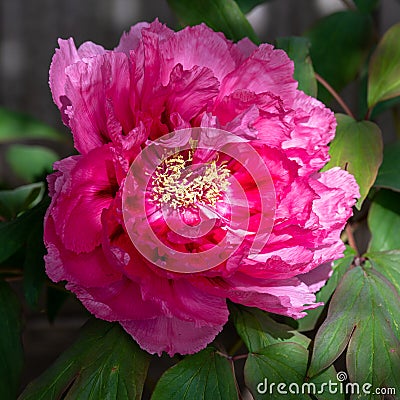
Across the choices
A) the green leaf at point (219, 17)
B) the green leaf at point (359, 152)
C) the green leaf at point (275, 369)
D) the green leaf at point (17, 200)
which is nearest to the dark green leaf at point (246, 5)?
the green leaf at point (219, 17)

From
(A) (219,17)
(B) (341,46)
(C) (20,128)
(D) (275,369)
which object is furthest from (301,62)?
(C) (20,128)

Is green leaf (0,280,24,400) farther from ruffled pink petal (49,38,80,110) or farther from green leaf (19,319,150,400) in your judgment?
ruffled pink petal (49,38,80,110)

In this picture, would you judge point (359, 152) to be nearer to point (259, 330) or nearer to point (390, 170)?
point (390, 170)

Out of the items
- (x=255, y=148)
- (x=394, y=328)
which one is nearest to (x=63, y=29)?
(x=255, y=148)

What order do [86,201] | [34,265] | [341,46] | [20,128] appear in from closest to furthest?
[86,201], [34,265], [341,46], [20,128]

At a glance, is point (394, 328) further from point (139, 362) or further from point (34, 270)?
point (34, 270)
